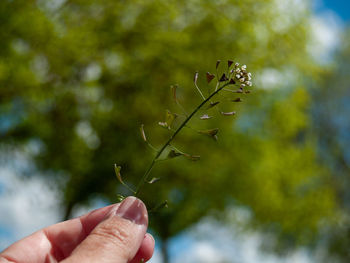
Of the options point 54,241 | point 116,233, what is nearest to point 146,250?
point 116,233

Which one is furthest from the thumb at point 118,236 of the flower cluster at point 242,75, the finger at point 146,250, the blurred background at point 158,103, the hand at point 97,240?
the blurred background at point 158,103

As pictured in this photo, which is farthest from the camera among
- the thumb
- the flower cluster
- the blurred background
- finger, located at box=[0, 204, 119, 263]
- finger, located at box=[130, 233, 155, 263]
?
the blurred background

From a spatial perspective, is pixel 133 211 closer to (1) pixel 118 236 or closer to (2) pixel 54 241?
(1) pixel 118 236

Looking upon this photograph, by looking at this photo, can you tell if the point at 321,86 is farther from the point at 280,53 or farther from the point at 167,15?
the point at 167,15

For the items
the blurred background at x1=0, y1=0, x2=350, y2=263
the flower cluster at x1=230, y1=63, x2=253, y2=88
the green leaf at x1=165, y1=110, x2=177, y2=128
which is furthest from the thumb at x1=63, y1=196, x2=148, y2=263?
the blurred background at x1=0, y1=0, x2=350, y2=263

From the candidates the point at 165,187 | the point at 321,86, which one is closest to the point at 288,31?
the point at 165,187

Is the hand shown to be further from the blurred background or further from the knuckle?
the blurred background

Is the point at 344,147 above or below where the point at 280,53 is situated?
below
